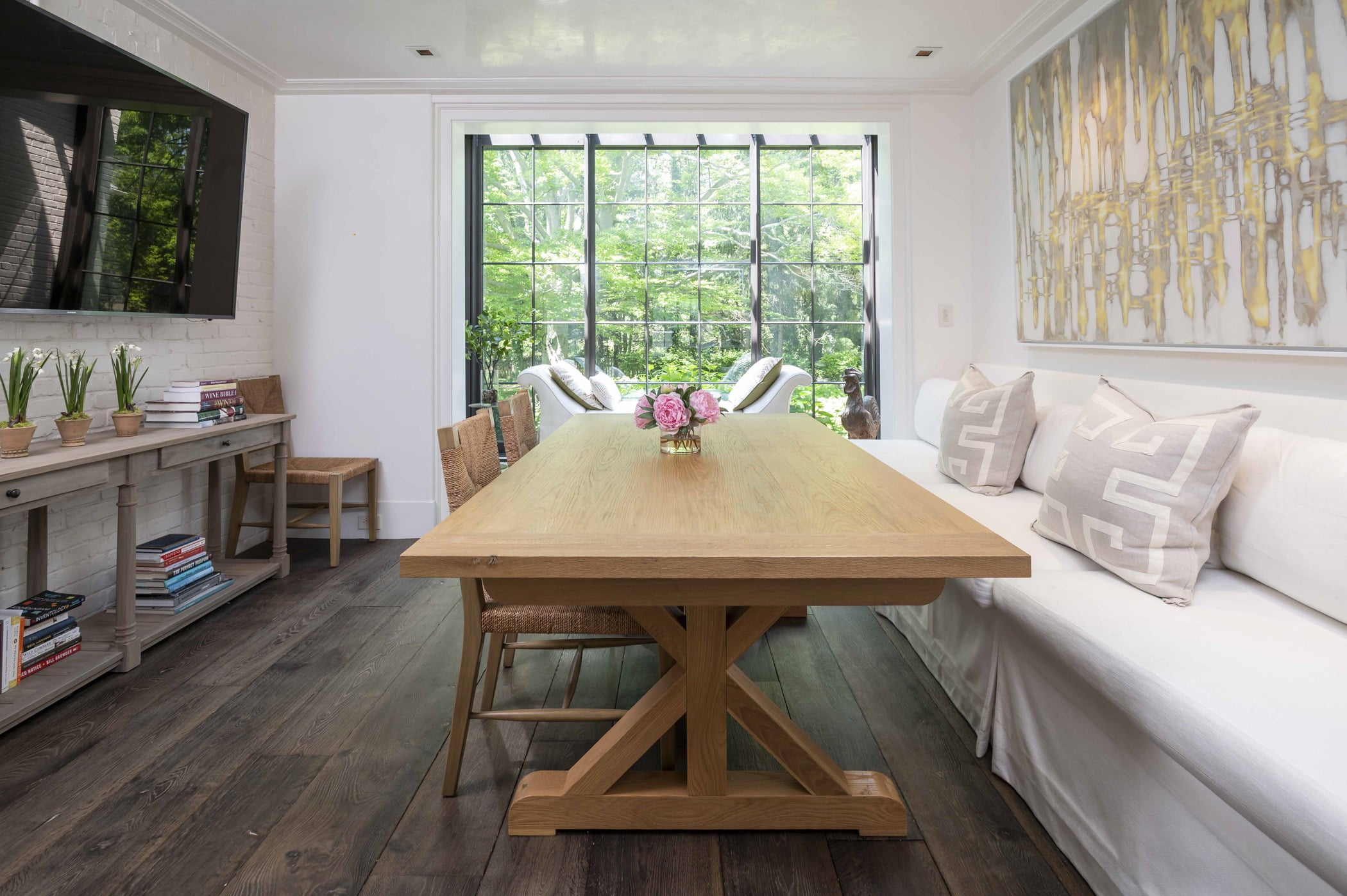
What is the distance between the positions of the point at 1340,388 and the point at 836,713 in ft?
5.04

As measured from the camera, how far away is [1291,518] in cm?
169

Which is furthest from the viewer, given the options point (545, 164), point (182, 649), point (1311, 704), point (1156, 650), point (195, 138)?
point (545, 164)

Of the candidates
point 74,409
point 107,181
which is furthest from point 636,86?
point 74,409

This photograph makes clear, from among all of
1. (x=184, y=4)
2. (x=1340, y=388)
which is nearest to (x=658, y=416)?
(x=1340, y=388)

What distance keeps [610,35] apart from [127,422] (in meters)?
2.63

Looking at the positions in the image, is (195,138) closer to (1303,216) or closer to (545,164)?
(545,164)

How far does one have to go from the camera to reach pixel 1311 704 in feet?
4.07

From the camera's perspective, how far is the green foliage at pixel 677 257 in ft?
20.1

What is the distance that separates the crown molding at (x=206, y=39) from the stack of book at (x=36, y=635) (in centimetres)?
236

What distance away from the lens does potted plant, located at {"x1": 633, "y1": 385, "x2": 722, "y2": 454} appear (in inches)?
92.6

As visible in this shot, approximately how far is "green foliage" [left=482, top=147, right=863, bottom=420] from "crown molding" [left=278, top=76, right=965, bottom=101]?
1.71 m

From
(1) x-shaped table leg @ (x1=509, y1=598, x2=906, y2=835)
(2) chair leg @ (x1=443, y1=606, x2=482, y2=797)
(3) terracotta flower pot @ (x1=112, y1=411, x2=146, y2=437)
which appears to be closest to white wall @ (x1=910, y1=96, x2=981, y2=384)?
(1) x-shaped table leg @ (x1=509, y1=598, x2=906, y2=835)

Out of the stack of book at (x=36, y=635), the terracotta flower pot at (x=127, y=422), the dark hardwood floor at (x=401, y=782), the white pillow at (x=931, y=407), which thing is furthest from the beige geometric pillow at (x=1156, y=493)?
the terracotta flower pot at (x=127, y=422)

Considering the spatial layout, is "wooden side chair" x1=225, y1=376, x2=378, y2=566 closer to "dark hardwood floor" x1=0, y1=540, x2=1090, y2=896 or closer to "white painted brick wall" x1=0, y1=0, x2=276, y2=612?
"white painted brick wall" x1=0, y1=0, x2=276, y2=612
